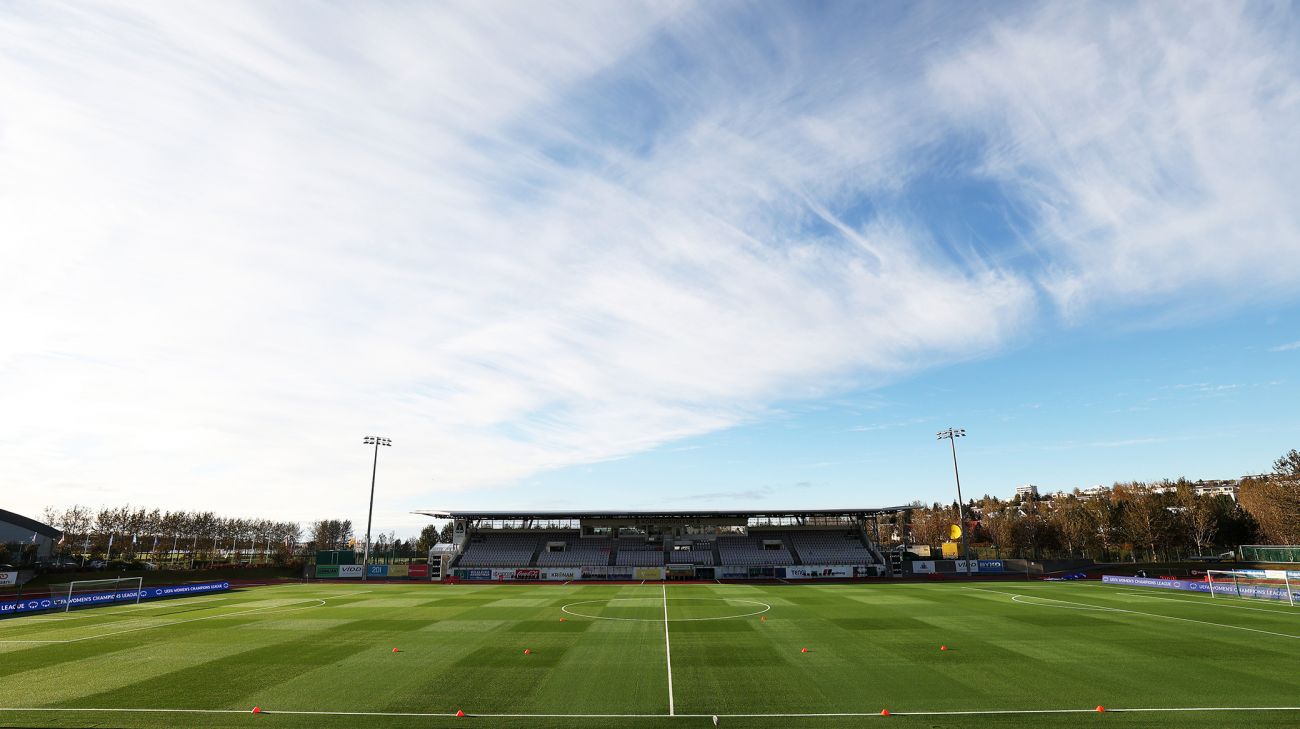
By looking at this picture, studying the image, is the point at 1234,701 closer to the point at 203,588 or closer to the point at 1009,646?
the point at 1009,646

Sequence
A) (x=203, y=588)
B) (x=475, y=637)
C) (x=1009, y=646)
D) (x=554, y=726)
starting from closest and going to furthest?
(x=554, y=726), (x=1009, y=646), (x=475, y=637), (x=203, y=588)

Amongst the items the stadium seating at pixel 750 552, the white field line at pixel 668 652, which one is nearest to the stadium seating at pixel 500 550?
the stadium seating at pixel 750 552

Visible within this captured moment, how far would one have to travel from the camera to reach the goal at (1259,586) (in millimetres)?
38375

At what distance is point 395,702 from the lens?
54.4ft

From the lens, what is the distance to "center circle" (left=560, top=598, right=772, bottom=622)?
3388 cm

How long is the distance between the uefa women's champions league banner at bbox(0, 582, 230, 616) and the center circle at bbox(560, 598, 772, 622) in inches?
1302

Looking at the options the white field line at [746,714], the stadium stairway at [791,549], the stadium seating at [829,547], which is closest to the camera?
the white field line at [746,714]

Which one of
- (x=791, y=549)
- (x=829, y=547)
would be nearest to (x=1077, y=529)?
(x=829, y=547)

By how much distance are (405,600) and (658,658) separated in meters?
30.7

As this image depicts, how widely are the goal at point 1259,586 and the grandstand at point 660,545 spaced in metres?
31.5

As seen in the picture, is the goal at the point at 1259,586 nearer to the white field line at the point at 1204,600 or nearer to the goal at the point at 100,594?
the white field line at the point at 1204,600

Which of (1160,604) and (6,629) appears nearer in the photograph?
(6,629)

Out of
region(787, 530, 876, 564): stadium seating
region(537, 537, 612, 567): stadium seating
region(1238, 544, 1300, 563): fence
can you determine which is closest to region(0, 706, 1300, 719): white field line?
region(537, 537, 612, 567): stadium seating

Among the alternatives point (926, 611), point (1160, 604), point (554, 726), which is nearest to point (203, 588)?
point (554, 726)
